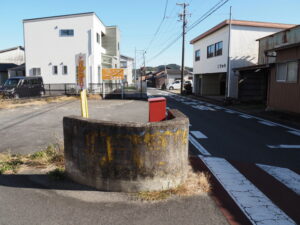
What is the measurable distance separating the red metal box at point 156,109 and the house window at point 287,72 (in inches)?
334

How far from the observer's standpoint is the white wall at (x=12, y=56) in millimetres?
40638

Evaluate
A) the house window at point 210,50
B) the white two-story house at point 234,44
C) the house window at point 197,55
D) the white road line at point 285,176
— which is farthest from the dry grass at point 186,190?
the house window at point 197,55

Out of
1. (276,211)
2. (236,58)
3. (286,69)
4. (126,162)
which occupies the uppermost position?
(236,58)

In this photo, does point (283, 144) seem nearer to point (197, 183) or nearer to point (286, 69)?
point (197, 183)

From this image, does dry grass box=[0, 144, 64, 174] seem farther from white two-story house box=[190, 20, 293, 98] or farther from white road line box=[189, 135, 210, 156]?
white two-story house box=[190, 20, 293, 98]

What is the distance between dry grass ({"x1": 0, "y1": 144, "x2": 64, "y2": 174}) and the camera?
192 inches

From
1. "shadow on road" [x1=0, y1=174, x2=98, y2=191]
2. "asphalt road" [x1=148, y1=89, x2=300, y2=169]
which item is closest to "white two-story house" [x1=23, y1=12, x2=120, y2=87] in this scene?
"asphalt road" [x1=148, y1=89, x2=300, y2=169]

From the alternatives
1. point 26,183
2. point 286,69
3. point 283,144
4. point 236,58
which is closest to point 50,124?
point 26,183

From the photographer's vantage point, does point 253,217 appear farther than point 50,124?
No

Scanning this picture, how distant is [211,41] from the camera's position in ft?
78.2

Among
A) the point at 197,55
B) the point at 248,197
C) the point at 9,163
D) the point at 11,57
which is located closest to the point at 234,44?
the point at 197,55

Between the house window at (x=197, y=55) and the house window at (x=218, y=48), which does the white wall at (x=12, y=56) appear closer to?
the house window at (x=197, y=55)

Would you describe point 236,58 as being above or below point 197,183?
above

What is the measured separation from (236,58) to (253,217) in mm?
19174
